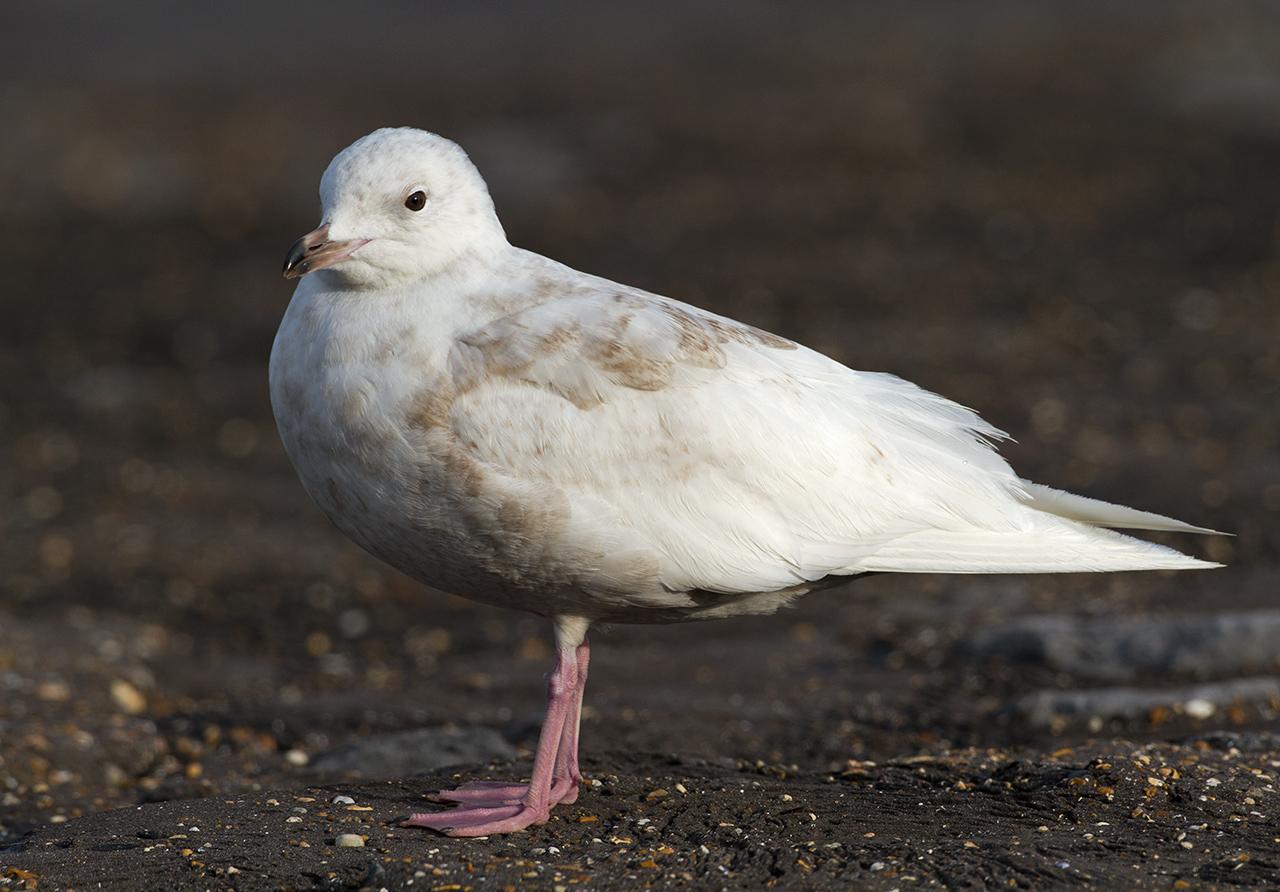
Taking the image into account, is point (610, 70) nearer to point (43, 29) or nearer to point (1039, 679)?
point (43, 29)

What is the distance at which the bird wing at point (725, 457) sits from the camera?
505 cm

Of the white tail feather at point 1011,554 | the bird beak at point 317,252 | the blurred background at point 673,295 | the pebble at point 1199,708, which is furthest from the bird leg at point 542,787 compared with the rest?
the pebble at point 1199,708

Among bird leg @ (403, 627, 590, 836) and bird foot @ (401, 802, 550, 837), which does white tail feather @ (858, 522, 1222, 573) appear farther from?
bird foot @ (401, 802, 550, 837)

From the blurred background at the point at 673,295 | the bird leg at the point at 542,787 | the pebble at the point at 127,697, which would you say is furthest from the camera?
the pebble at the point at 127,697

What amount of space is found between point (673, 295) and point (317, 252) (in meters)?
8.60

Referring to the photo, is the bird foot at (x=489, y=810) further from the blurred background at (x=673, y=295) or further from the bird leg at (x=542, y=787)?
the blurred background at (x=673, y=295)

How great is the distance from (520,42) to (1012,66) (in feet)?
21.2

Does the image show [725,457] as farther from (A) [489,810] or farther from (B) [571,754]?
(A) [489,810]

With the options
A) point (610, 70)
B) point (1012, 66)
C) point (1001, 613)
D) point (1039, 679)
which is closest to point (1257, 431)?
point (1001, 613)

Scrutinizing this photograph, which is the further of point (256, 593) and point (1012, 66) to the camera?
point (1012, 66)

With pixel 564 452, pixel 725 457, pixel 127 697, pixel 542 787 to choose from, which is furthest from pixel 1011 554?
pixel 127 697

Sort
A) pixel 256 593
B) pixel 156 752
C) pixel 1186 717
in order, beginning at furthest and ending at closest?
pixel 256 593 < pixel 156 752 < pixel 1186 717

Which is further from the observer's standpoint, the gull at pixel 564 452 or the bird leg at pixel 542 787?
the bird leg at pixel 542 787

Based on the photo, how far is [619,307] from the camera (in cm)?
529
